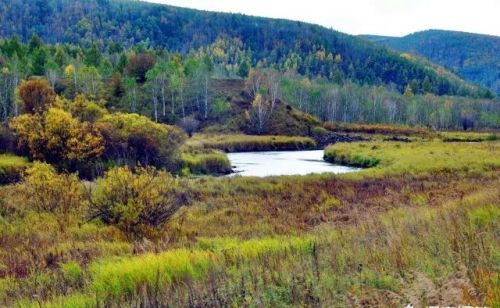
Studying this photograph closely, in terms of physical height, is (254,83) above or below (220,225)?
above

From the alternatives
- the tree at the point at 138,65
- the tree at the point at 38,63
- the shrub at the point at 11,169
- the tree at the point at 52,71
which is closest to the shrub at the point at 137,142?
the shrub at the point at 11,169

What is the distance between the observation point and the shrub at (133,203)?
17109 mm

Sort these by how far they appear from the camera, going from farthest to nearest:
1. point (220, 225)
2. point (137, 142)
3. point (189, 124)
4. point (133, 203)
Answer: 1. point (189, 124)
2. point (137, 142)
3. point (220, 225)
4. point (133, 203)

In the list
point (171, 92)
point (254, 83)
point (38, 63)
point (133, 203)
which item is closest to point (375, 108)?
point (254, 83)

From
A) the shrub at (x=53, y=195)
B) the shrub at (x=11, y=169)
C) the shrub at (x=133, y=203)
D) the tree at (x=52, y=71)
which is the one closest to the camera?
the shrub at (x=133, y=203)

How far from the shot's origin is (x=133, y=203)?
57.0ft

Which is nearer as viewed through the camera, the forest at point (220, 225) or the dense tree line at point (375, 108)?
the forest at point (220, 225)

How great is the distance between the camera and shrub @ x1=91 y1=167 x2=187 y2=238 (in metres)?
17.1

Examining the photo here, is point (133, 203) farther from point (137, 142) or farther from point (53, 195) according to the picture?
point (137, 142)

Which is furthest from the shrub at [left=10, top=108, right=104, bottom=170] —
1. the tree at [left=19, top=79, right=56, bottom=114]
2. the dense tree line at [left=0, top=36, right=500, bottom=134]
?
the dense tree line at [left=0, top=36, right=500, bottom=134]

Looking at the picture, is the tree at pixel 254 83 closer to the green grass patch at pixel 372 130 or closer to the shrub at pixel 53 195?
the green grass patch at pixel 372 130

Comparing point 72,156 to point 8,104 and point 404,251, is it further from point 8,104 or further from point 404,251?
point 8,104

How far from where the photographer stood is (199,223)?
63.9 ft

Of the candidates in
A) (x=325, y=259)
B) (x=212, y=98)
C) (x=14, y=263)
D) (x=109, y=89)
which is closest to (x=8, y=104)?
(x=109, y=89)
